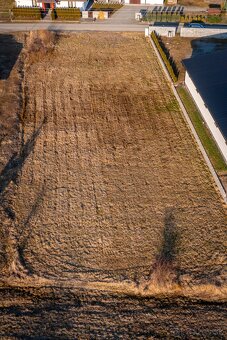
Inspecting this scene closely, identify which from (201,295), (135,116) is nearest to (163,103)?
(135,116)

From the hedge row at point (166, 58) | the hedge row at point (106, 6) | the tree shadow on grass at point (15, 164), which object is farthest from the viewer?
the hedge row at point (106, 6)

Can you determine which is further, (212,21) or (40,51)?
(212,21)

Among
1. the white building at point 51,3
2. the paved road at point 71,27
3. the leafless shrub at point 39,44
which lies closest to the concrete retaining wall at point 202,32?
the paved road at point 71,27

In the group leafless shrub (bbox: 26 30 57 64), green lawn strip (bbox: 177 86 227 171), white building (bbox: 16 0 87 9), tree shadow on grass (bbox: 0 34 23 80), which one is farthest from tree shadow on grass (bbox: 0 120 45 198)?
white building (bbox: 16 0 87 9)

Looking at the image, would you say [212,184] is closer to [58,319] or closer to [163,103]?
[163,103]

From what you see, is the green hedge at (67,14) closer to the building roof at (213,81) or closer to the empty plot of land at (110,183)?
the empty plot of land at (110,183)

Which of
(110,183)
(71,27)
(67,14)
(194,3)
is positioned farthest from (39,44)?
(194,3)

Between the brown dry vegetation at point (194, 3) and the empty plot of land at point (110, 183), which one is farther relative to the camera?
the brown dry vegetation at point (194, 3)
